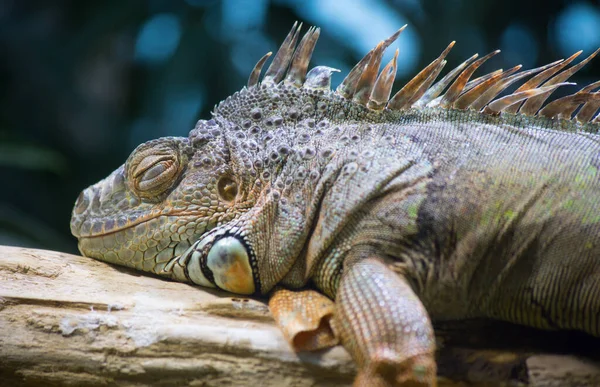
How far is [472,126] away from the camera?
2822mm

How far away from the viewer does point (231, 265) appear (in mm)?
2771

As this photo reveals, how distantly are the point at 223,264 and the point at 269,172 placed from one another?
1.80ft

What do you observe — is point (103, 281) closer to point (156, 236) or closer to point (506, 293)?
point (156, 236)

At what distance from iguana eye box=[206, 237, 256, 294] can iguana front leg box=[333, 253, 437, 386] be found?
0.58m

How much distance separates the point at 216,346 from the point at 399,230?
3.30ft

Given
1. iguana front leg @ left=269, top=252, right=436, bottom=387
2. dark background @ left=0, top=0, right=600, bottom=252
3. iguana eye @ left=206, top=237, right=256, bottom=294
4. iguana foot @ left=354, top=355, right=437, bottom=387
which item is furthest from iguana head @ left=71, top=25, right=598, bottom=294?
dark background @ left=0, top=0, right=600, bottom=252

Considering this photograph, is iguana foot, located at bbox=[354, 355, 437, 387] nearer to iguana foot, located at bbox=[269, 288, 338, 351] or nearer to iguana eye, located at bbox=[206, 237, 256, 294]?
iguana foot, located at bbox=[269, 288, 338, 351]

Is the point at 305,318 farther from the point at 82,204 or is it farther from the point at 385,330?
the point at 82,204

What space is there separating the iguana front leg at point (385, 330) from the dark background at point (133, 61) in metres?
4.13

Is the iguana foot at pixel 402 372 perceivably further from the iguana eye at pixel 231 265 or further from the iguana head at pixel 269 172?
the iguana eye at pixel 231 265

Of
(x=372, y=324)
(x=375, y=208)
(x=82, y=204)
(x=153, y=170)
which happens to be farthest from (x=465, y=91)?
(x=82, y=204)

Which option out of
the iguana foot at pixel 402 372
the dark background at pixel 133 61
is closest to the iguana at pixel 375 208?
the iguana foot at pixel 402 372

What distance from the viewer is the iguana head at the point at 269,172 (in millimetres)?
2736

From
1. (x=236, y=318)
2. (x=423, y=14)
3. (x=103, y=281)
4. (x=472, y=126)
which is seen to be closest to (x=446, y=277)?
(x=472, y=126)
